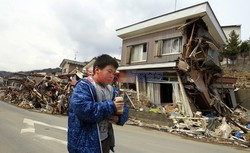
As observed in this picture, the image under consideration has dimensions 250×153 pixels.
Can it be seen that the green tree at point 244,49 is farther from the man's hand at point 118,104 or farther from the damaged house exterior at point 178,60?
the man's hand at point 118,104

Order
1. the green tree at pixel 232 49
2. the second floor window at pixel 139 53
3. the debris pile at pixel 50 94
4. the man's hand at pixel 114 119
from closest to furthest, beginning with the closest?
the man's hand at pixel 114 119, the debris pile at pixel 50 94, the second floor window at pixel 139 53, the green tree at pixel 232 49

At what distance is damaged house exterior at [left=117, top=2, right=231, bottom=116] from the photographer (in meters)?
13.4

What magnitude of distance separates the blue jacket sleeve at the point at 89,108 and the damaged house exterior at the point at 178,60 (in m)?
11.5

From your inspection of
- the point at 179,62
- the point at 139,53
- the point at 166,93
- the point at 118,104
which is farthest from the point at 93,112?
the point at 139,53

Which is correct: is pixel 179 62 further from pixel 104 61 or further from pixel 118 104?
pixel 118 104

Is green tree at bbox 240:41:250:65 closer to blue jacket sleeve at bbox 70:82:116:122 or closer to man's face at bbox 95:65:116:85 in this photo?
man's face at bbox 95:65:116:85

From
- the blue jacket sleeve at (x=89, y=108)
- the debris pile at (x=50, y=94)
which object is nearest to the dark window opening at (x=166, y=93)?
the debris pile at (x=50, y=94)

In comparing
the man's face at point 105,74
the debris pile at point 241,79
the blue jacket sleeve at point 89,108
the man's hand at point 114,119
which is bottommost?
the man's hand at point 114,119

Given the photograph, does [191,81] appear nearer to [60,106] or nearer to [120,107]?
[60,106]

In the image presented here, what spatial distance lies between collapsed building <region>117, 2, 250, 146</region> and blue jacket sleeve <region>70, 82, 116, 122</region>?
1093cm

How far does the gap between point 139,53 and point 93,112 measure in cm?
1650

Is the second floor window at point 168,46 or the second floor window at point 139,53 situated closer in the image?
the second floor window at point 168,46

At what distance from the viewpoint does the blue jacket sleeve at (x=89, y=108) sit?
1.95m

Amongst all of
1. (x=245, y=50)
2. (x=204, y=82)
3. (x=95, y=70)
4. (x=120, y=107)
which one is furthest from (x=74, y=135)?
(x=245, y=50)
